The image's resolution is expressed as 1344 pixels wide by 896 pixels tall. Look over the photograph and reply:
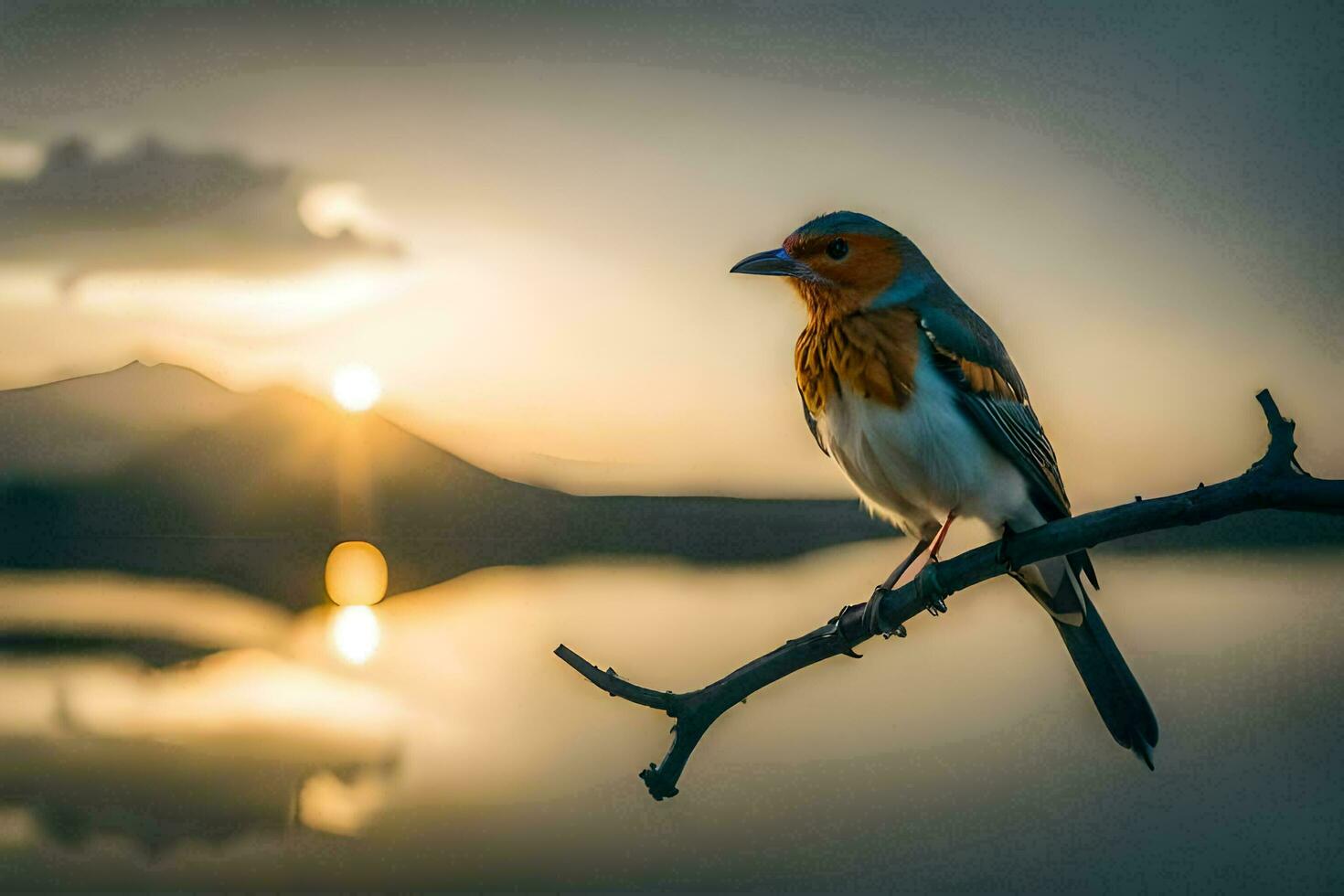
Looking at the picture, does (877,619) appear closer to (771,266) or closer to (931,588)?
(931,588)

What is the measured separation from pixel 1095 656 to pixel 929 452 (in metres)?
0.68

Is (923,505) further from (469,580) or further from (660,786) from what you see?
(469,580)

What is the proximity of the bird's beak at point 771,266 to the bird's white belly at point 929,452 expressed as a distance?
1.04 feet

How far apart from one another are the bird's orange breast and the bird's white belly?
0.07 ft

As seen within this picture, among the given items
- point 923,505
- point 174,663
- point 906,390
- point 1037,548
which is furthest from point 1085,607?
point 174,663

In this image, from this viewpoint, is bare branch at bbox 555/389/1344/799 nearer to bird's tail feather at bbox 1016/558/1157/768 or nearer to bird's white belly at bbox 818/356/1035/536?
bird's white belly at bbox 818/356/1035/536

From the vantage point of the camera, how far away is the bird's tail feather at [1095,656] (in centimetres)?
285

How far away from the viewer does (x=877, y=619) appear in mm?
2498

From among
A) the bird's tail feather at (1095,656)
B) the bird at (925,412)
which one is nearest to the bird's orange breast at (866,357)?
the bird at (925,412)

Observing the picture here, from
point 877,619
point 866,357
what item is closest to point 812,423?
point 866,357

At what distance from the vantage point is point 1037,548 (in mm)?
2105

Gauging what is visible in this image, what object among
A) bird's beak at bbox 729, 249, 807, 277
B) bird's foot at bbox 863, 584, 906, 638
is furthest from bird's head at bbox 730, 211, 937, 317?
bird's foot at bbox 863, 584, 906, 638

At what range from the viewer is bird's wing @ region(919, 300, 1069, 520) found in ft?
9.16

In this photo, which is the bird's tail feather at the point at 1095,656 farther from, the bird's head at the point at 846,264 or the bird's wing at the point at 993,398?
the bird's head at the point at 846,264
